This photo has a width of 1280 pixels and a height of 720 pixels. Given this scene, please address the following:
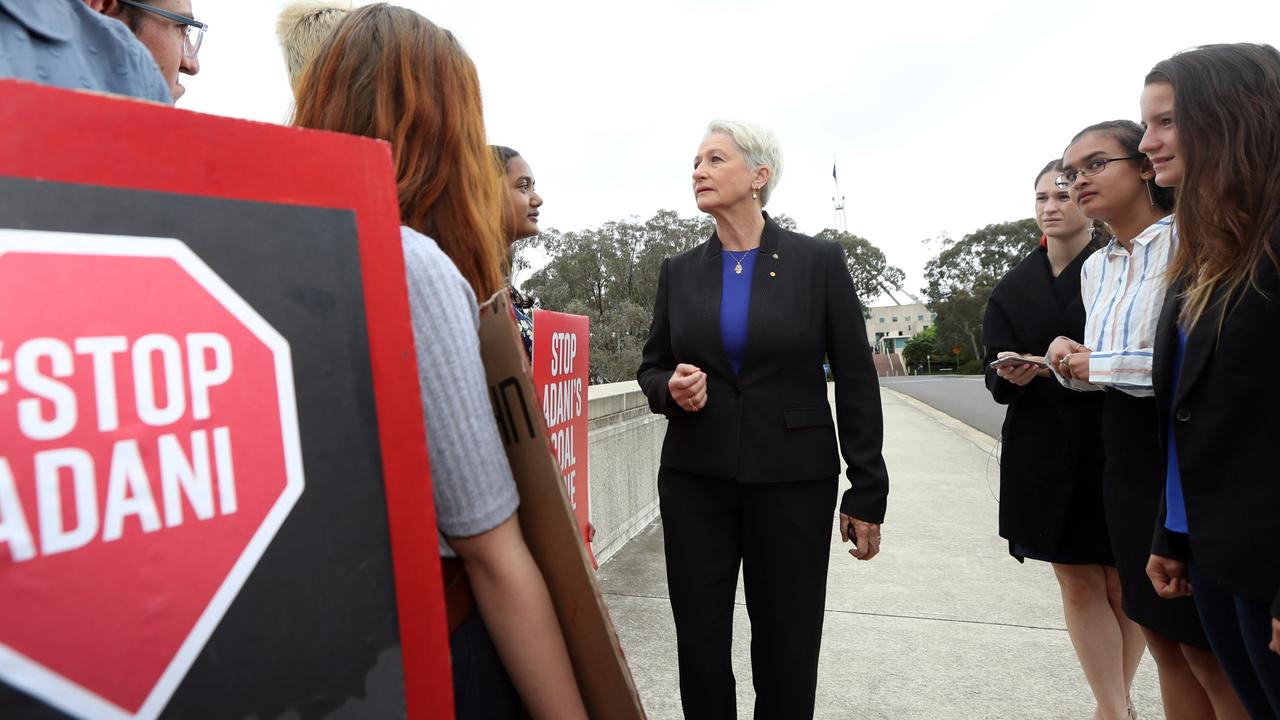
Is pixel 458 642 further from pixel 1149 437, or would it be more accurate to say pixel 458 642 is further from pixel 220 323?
pixel 1149 437

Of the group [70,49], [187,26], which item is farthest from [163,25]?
[70,49]

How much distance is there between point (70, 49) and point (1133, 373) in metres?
2.32

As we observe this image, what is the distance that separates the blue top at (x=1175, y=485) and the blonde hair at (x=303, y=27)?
2178mm

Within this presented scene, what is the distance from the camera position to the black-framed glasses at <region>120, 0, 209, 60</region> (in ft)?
4.65

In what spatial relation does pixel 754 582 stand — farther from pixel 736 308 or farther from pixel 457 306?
pixel 457 306

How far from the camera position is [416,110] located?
45.8 inches

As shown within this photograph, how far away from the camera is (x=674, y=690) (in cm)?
328

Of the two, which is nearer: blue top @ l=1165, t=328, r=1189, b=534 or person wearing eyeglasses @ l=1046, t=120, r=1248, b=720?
blue top @ l=1165, t=328, r=1189, b=534

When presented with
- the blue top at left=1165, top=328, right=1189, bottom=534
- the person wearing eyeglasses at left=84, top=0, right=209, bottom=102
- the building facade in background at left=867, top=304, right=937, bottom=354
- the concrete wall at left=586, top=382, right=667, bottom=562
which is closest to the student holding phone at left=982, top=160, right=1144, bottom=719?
the blue top at left=1165, top=328, right=1189, bottom=534

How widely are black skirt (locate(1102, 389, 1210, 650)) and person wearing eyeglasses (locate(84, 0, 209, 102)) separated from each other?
2424 mm

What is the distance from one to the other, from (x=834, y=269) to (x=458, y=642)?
6.06 ft

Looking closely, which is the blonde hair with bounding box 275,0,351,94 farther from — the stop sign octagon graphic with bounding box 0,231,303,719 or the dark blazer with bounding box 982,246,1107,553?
the dark blazer with bounding box 982,246,1107,553

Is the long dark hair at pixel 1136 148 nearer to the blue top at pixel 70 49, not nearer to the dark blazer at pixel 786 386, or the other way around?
the dark blazer at pixel 786 386

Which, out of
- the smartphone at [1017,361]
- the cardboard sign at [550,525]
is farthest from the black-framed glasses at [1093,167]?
→ the cardboard sign at [550,525]
